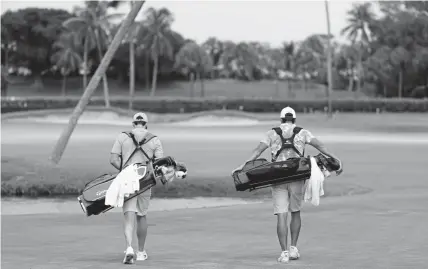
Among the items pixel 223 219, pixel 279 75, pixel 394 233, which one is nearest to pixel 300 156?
pixel 394 233

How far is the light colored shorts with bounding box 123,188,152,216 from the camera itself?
13.2 metres

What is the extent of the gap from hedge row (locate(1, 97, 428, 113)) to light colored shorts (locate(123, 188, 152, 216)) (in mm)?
107547

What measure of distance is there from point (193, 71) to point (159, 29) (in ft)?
72.3

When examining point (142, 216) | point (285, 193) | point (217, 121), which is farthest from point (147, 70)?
point (285, 193)

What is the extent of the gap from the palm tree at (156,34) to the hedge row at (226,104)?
1233 inches

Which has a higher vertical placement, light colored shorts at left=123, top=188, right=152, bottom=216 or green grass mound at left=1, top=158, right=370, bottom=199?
light colored shorts at left=123, top=188, right=152, bottom=216

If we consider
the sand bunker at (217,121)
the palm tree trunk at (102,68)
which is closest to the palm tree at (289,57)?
the sand bunker at (217,121)

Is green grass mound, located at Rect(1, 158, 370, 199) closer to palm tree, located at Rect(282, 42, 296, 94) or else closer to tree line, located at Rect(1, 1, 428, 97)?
tree line, located at Rect(1, 1, 428, 97)

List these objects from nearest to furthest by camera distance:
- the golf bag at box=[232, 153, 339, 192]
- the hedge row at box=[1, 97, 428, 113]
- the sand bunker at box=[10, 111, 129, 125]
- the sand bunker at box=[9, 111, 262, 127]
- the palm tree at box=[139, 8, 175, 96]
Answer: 1. the golf bag at box=[232, 153, 339, 192]
2. the sand bunker at box=[9, 111, 262, 127]
3. the sand bunker at box=[10, 111, 129, 125]
4. the hedge row at box=[1, 97, 428, 113]
5. the palm tree at box=[139, 8, 175, 96]

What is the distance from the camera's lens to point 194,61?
17538 cm

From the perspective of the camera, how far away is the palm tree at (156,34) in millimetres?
158125

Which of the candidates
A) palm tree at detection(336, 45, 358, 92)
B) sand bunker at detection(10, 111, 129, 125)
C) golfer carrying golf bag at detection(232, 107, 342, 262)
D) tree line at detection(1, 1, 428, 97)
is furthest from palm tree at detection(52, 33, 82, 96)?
golfer carrying golf bag at detection(232, 107, 342, 262)

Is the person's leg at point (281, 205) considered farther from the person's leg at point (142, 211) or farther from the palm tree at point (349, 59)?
the palm tree at point (349, 59)

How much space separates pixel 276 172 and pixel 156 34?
482ft
